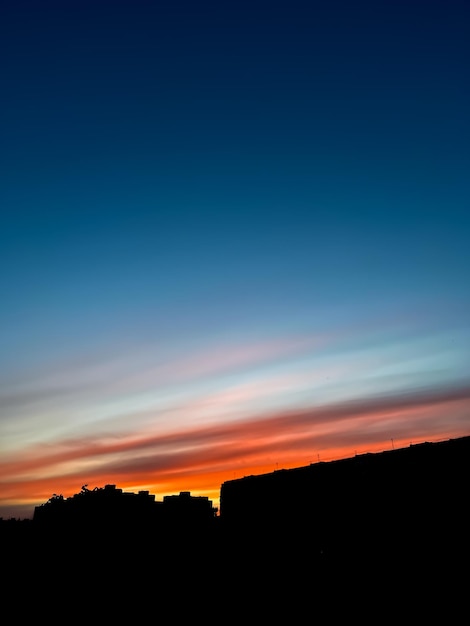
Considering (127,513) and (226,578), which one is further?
(127,513)

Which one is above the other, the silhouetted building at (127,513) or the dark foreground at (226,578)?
the silhouetted building at (127,513)

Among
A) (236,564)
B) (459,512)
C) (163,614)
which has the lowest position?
(163,614)

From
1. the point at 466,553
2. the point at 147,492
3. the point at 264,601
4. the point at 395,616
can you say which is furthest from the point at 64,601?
the point at 466,553

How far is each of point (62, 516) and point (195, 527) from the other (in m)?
8.07

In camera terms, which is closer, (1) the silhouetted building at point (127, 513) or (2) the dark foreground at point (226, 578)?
(2) the dark foreground at point (226, 578)

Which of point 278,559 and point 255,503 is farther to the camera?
point 255,503

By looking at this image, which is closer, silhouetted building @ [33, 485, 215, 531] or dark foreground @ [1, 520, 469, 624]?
dark foreground @ [1, 520, 469, 624]

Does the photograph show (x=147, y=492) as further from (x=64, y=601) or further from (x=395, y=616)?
(x=395, y=616)

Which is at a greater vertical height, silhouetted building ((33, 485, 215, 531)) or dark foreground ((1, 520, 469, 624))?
silhouetted building ((33, 485, 215, 531))

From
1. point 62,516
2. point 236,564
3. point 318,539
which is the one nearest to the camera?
point 318,539

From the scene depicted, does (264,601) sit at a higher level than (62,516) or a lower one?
lower

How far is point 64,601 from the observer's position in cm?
2317

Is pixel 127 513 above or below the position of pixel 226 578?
above

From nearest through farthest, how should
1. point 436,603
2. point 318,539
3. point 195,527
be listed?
point 436,603
point 318,539
point 195,527
